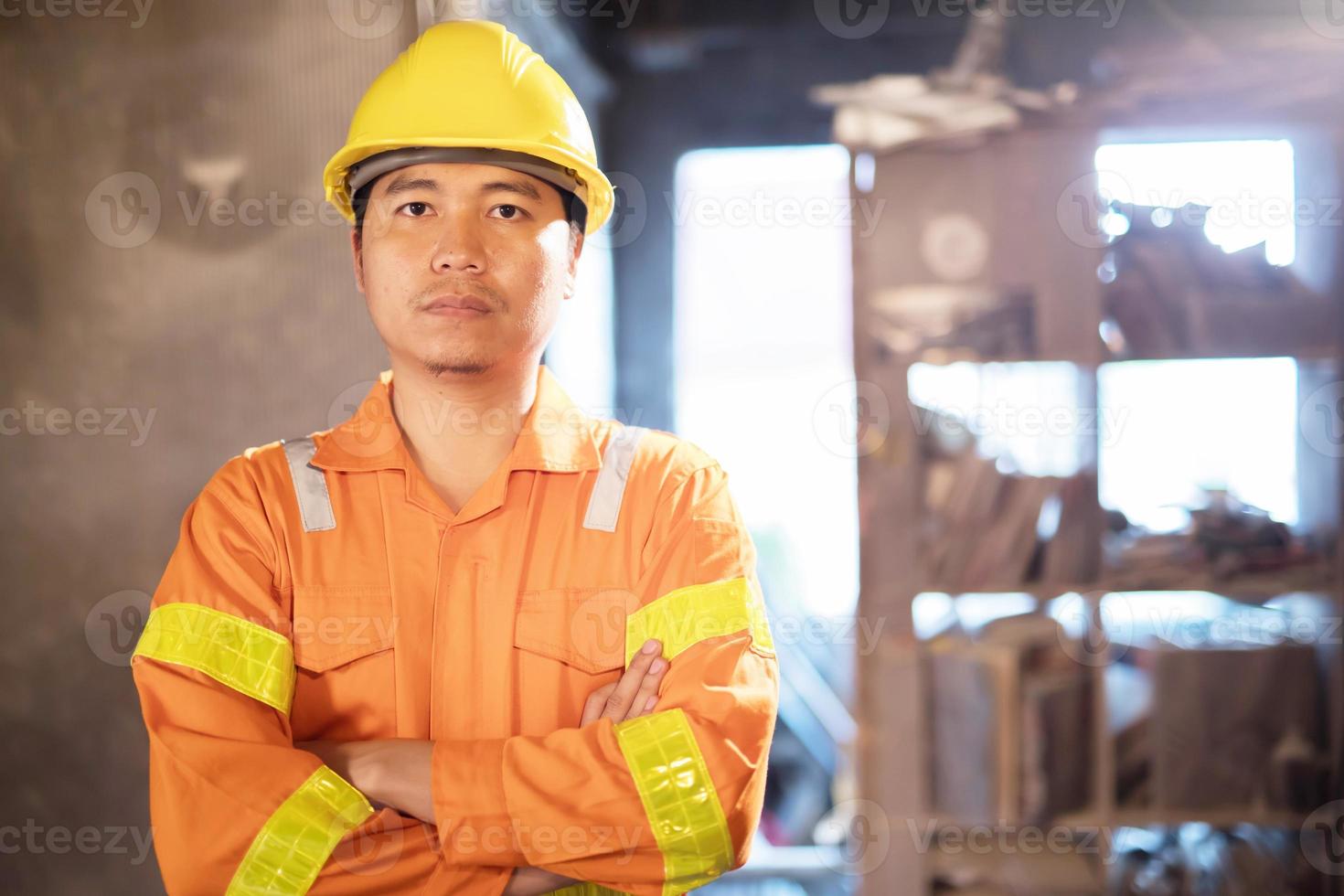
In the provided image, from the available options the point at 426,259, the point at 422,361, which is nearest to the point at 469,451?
the point at 422,361

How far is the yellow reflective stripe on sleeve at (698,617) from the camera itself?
131 cm

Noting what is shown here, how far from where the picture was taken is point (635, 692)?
4.36 ft

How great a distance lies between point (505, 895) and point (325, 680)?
1.27ft

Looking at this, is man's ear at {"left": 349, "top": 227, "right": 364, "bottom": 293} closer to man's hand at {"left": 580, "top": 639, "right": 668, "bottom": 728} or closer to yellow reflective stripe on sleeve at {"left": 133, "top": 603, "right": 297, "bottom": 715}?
yellow reflective stripe on sleeve at {"left": 133, "top": 603, "right": 297, "bottom": 715}

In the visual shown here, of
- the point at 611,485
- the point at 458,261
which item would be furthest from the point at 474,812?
the point at 458,261

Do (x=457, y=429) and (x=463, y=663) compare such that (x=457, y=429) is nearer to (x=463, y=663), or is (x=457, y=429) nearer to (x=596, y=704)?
(x=463, y=663)

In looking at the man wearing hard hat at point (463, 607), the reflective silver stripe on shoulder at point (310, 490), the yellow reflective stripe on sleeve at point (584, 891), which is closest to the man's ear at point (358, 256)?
the man wearing hard hat at point (463, 607)

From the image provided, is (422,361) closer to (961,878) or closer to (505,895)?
(505,895)

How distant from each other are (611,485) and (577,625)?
212 mm

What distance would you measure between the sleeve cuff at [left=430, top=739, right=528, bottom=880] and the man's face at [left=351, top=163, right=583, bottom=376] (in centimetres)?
54

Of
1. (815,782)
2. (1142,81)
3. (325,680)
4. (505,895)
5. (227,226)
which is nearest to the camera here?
(505,895)

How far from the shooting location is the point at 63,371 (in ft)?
6.21

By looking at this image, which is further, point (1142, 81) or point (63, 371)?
point (1142, 81)

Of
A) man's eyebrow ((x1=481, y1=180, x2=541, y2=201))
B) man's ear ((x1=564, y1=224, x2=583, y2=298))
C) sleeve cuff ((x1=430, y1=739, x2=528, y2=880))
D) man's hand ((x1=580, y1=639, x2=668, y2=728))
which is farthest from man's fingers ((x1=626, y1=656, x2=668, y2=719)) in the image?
man's eyebrow ((x1=481, y1=180, x2=541, y2=201))
